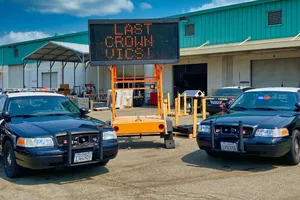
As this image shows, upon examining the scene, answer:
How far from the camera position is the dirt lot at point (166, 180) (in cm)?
524

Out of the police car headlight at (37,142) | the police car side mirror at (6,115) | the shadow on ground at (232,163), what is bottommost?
the shadow on ground at (232,163)

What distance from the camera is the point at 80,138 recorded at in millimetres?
6020

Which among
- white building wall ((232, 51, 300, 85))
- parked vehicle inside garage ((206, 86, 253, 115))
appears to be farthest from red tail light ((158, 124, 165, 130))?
white building wall ((232, 51, 300, 85))

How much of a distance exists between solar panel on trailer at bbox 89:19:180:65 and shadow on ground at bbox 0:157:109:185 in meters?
3.14

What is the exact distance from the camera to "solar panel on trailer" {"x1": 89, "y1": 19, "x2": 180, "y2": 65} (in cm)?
901

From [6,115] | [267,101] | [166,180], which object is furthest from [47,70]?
[166,180]

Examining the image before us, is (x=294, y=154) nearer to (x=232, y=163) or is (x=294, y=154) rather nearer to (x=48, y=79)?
(x=232, y=163)

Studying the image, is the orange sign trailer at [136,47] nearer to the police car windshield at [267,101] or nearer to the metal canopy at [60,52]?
the police car windshield at [267,101]

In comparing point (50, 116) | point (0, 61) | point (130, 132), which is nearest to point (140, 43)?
point (130, 132)

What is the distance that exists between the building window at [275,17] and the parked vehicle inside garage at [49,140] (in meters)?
18.7

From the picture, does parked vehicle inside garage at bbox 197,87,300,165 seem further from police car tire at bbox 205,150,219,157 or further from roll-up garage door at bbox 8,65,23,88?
roll-up garage door at bbox 8,65,23,88

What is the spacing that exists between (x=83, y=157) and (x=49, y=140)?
0.62 m

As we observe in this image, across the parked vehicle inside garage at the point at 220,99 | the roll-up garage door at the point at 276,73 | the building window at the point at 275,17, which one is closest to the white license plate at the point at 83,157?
the parked vehicle inside garage at the point at 220,99

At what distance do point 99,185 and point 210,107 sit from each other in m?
11.4
